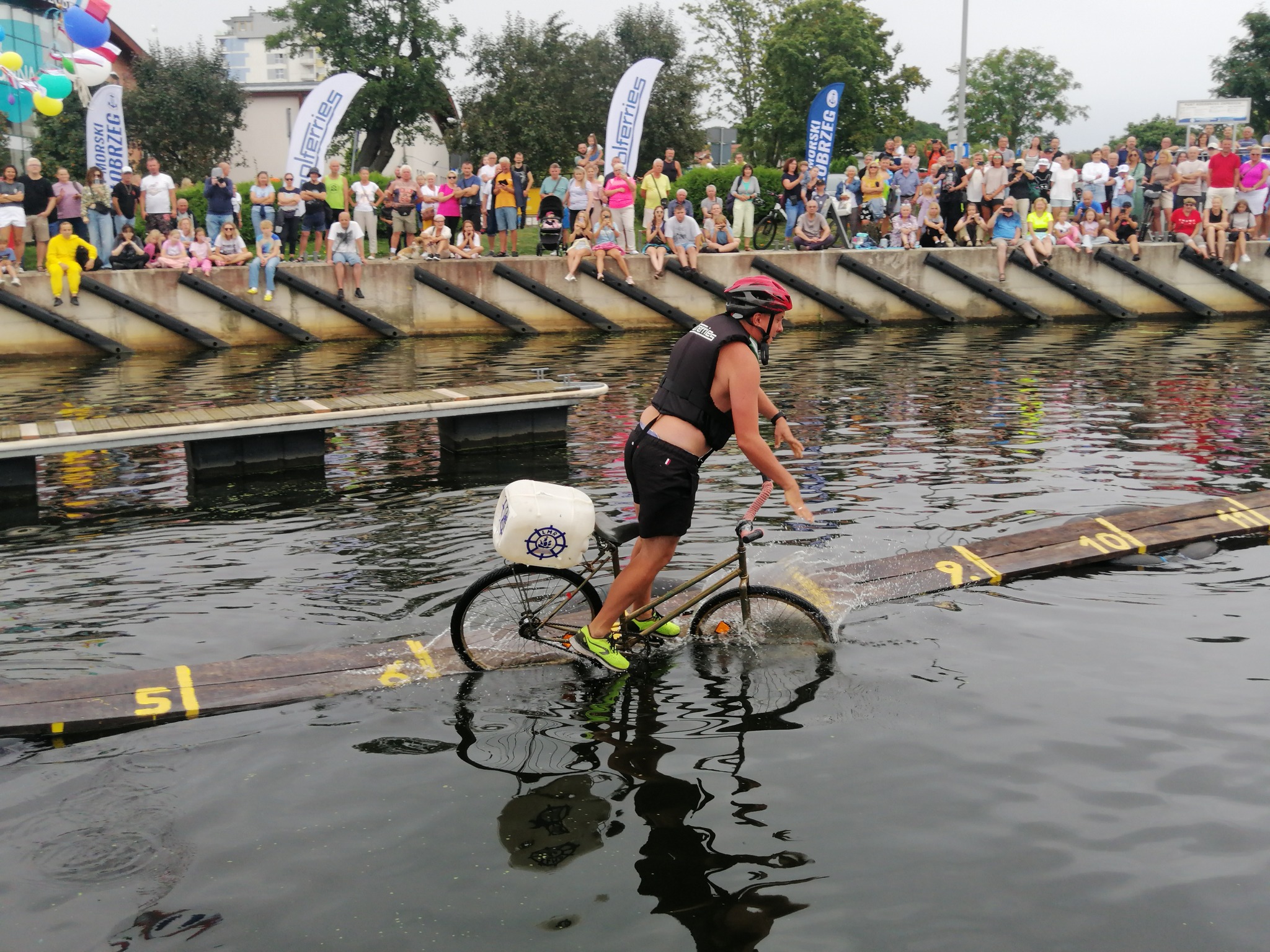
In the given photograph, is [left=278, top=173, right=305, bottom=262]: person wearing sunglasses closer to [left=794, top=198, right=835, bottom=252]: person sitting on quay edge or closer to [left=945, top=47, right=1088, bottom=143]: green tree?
[left=794, top=198, right=835, bottom=252]: person sitting on quay edge

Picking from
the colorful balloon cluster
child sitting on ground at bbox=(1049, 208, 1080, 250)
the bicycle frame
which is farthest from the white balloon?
the bicycle frame

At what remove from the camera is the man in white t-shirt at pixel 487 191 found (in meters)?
23.5

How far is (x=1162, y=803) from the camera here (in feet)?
17.0

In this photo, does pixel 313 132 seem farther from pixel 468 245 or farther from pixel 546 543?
pixel 546 543

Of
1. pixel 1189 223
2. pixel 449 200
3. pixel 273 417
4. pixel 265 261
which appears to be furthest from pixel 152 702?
pixel 1189 223

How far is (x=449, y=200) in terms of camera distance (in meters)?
23.5

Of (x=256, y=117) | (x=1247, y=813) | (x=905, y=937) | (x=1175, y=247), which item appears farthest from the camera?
(x=256, y=117)

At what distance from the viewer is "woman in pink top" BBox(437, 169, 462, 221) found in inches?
925

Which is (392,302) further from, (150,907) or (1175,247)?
(150,907)

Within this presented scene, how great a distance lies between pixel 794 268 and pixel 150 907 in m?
21.0

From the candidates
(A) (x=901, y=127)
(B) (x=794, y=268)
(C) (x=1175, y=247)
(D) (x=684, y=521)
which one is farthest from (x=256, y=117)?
(D) (x=684, y=521)

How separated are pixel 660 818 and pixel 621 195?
62.3 ft

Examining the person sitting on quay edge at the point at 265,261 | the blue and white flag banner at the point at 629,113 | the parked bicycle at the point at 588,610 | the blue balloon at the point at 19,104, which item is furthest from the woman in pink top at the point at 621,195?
the parked bicycle at the point at 588,610

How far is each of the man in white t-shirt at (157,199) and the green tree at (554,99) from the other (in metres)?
23.2
